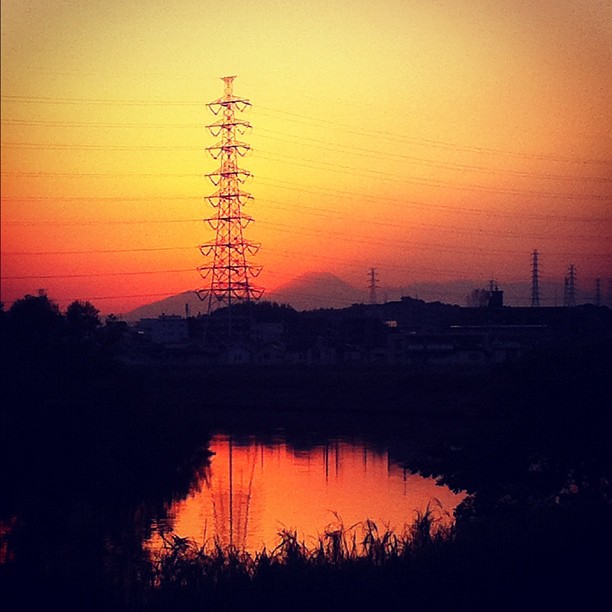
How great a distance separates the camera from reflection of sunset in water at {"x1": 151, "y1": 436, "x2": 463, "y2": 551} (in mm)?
10648

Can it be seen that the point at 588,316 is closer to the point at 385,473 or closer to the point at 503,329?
the point at 503,329

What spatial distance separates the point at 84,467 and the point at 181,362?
68.7 feet

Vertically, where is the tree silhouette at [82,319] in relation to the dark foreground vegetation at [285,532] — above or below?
above

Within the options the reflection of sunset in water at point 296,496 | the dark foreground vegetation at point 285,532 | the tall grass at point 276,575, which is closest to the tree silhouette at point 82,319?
the dark foreground vegetation at point 285,532

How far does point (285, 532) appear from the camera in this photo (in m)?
7.01

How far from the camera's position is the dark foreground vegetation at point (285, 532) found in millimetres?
5363

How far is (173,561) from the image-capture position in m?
6.26

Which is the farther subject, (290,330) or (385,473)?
(290,330)

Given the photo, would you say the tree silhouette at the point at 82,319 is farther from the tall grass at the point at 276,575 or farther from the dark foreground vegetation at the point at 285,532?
the tall grass at the point at 276,575

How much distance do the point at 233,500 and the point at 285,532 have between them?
5884 millimetres

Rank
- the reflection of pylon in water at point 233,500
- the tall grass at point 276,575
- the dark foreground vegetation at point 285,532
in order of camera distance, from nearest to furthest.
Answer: the tall grass at point 276,575
the dark foreground vegetation at point 285,532
the reflection of pylon in water at point 233,500

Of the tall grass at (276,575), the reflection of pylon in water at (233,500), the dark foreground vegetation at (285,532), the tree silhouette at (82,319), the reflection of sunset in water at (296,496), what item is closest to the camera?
the tall grass at (276,575)

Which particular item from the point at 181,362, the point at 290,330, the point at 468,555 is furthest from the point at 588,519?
the point at 290,330

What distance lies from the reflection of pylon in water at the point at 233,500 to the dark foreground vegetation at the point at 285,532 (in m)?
0.56
